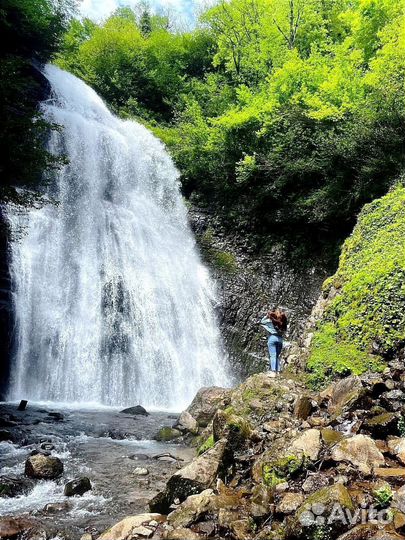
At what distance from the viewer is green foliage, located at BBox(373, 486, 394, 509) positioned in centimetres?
357

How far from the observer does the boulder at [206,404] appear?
9.95 meters

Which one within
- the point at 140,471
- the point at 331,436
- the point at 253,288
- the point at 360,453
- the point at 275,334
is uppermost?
the point at 253,288

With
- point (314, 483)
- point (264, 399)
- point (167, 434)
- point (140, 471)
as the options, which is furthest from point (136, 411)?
point (314, 483)

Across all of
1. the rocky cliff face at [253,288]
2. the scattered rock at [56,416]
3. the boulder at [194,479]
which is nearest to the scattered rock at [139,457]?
the boulder at [194,479]

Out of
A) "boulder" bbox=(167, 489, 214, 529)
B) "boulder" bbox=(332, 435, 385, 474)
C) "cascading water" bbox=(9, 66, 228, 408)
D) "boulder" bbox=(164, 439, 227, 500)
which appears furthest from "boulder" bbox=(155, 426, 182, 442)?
"boulder" bbox=(332, 435, 385, 474)

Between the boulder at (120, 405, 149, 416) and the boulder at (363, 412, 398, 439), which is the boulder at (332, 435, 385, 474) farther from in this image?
the boulder at (120, 405, 149, 416)

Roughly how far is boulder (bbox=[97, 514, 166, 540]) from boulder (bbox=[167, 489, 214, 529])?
0.61 ft

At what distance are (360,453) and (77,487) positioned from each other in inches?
160

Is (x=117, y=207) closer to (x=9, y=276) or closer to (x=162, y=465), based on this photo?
(x=9, y=276)

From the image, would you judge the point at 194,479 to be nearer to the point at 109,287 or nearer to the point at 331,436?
the point at 331,436

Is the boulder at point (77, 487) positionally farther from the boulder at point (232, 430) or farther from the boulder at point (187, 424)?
the boulder at point (187, 424)

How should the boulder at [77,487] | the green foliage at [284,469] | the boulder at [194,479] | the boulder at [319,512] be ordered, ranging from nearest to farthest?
the boulder at [319,512] < the green foliage at [284,469] < the boulder at [194,479] < the boulder at [77,487]

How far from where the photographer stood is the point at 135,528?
437 centimetres

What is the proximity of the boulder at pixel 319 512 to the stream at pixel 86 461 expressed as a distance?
264 centimetres
